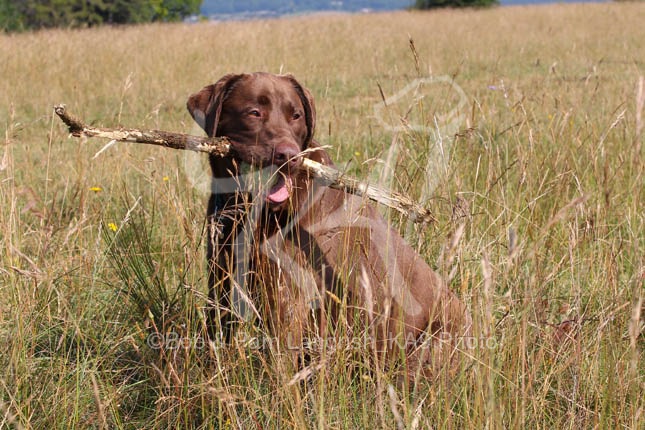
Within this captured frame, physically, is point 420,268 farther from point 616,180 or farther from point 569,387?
point 616,180

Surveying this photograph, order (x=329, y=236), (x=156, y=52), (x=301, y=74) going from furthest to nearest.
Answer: (x=156, y=52), (x=301, y=74), (x=329, y=236)

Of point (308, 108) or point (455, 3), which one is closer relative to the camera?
point (308, 108)

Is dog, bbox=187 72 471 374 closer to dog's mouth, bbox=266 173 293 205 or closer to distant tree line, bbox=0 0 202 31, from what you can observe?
dog's mouth, bbox=266 173 293 205

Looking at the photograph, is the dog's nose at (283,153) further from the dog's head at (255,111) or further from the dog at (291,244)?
the dog's head at (255,111)

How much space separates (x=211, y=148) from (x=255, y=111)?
1.91ft

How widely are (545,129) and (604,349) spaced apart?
115 inches

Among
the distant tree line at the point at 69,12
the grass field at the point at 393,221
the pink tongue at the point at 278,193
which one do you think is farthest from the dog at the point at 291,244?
the distant tree line at the point at 69,12

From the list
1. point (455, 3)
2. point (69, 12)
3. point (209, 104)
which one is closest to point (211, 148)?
point (209, 104)

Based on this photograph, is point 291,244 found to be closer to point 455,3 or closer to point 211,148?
point 211,148

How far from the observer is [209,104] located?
116 inches

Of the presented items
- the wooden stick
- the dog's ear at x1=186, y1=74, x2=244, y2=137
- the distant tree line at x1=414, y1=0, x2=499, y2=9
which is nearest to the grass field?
the wooden stick

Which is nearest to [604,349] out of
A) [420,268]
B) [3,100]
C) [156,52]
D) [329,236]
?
[420,268]

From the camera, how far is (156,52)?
1076 cm

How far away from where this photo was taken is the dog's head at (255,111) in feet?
9.32
